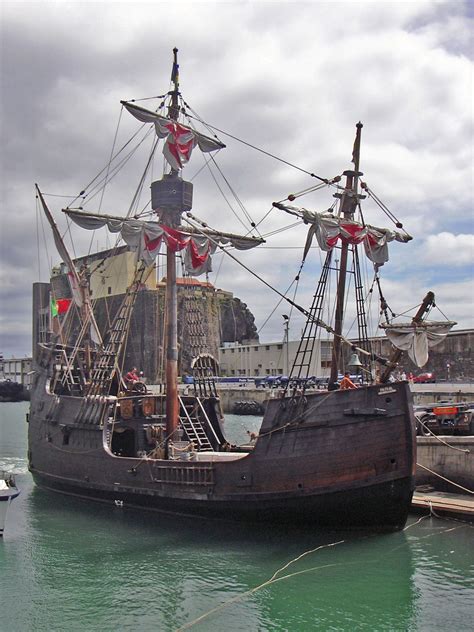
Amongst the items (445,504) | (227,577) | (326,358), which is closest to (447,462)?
(445,504)

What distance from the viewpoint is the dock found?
58.7 feet

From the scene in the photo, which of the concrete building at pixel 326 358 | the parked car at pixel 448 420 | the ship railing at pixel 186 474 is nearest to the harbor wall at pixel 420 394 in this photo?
the concrete building at pixel 326 358

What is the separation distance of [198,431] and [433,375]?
43563 millimetres

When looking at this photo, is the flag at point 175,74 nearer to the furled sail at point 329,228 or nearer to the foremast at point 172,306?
the foremast at point 172,306

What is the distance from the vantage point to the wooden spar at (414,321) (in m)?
16.6

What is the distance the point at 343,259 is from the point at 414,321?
371 cm

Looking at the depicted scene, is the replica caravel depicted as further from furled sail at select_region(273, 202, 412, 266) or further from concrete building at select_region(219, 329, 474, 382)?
concrete building at select_region(219, 329, 474, 382)

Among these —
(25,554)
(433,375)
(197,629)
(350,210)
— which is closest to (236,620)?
(197,629)

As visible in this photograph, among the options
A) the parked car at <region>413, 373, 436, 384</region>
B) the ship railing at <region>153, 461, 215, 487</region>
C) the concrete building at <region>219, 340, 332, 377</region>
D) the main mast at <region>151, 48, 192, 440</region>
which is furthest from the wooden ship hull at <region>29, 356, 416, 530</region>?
the concrete building at <region>219, 340, 332, 377</region>

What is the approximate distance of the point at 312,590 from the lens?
44.7ft

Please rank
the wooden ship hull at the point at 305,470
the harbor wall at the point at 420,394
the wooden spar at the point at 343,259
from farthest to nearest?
the harbor wall at the point at 420,394 < the wooden spar at the point at 343,259 < the wooden ship hull at the point at 305,470

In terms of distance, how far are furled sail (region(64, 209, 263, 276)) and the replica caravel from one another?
0.05 m

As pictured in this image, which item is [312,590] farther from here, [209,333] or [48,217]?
[209,333]

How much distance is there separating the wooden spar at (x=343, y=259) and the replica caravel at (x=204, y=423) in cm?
4
